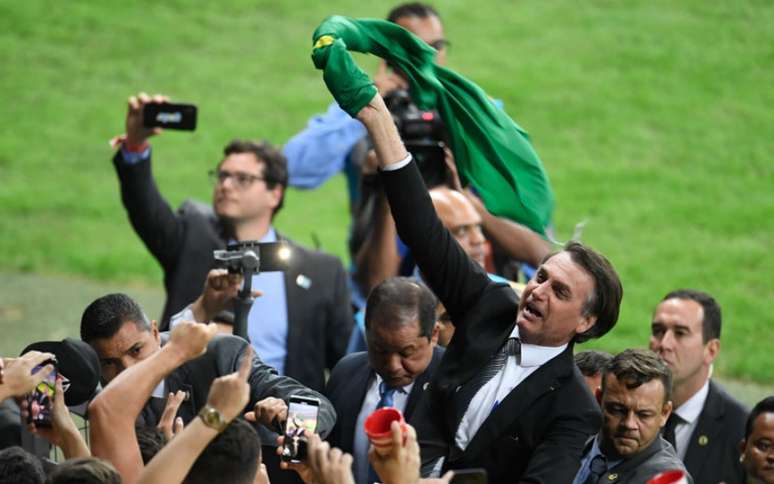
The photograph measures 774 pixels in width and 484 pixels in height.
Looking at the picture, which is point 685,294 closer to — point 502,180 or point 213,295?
point 502,180

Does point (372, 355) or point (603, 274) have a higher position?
point (603, 274)

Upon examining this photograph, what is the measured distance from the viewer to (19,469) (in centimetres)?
430

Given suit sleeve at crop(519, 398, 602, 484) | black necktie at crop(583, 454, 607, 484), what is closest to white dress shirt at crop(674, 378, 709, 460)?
black necktie at crop(583, 454, 607, 484)

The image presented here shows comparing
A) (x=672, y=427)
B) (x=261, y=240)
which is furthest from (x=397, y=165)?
(x=261, y=240)

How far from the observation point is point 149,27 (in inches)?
673

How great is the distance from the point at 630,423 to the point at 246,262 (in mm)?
1633

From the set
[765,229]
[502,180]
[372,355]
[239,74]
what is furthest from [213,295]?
[239,74]

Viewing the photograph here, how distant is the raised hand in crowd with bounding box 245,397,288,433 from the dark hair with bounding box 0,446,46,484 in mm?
901

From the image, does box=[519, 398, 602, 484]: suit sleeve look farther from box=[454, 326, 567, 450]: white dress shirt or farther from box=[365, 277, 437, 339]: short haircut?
box=[365, 277, 437, 339]: short haircut

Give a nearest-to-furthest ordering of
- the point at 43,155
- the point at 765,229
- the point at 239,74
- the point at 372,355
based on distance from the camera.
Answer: the point at 372,355
the point at 765,229
the point at 43,155
the point at 239,74

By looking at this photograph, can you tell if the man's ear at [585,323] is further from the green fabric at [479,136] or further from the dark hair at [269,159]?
the dark hair at [269,159]

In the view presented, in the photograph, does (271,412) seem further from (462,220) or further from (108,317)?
(462,220)

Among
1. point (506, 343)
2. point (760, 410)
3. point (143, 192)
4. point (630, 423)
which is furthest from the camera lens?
point (143, 192)

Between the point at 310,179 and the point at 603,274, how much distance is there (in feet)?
13.1
